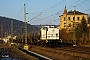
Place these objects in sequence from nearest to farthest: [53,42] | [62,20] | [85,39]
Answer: [53,42] < [85,39] < [62,20]

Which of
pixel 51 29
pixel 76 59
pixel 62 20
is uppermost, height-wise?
pixel 62 20

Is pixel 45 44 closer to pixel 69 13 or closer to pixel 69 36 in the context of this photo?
pixel 69 36

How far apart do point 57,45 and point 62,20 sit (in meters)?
103

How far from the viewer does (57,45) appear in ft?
157

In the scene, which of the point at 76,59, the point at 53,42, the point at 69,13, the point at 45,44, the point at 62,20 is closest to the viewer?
the point at 76,59

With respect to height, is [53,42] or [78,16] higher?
[78,16]

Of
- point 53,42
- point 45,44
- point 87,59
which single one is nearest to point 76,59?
point 87,59

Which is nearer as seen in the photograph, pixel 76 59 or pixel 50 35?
pixel 76 59

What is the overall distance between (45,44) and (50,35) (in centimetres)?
283

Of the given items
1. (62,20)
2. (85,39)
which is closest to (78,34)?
(85,39)

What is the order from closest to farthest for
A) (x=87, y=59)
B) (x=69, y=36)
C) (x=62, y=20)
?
(x=87, y=59) < (x=69, y=36) < (x=62, y=20)

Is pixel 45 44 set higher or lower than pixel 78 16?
lower

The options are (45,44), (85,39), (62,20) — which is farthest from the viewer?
(62,20)

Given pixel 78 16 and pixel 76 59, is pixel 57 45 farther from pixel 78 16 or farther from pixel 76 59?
pixel 78 16
